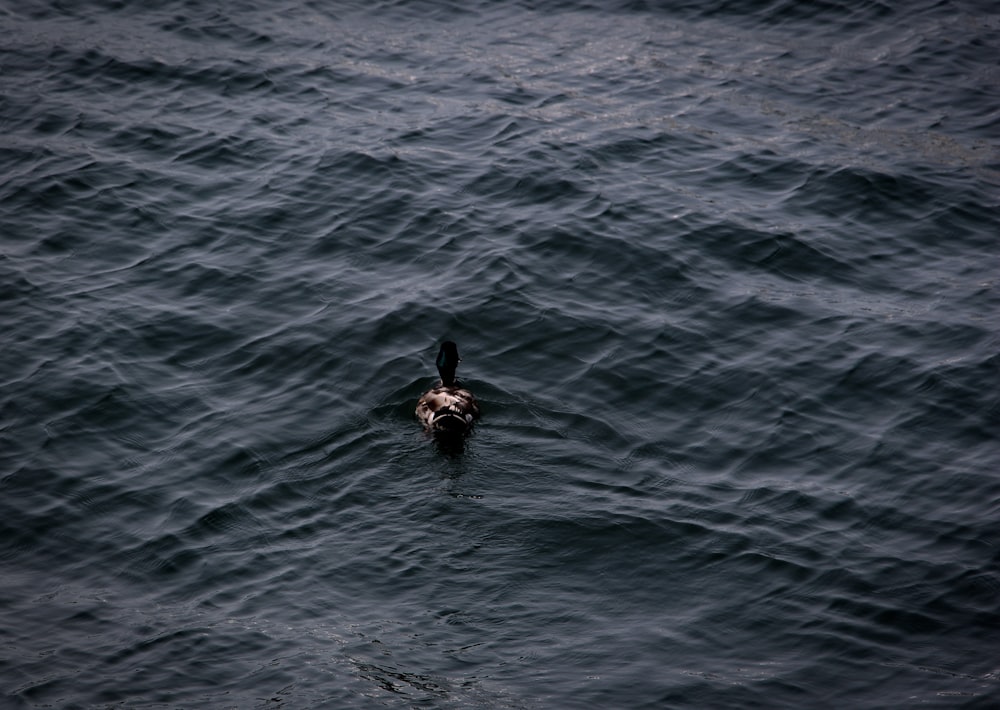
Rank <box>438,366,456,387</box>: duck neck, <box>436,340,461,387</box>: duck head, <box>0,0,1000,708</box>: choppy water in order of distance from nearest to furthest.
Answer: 1. <box>0,0,1000,708</box>: choppy water
2. <box>436,340,461,387</box>: duck head
3. <box>438,366,456,387</box>: duck neck

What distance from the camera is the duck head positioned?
15.8 meters

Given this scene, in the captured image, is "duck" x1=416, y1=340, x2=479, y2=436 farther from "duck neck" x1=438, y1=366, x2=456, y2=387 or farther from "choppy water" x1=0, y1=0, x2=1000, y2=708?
"choppy water" x1=0, y1=0, x2=1000, y2=708

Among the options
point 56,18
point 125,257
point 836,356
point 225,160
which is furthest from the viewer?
point 56,18

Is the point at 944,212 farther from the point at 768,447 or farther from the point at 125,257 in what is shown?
the point at 125,257

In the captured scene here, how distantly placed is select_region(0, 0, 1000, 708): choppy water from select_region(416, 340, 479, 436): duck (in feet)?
1.42

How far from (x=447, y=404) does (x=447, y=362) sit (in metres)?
0.99

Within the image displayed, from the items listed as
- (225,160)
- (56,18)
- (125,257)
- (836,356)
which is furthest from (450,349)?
(56,18)

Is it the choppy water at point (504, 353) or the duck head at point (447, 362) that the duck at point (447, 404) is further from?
the choppy water at point (504, 353)

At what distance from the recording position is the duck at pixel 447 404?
1495 centimetres

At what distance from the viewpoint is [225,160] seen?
22.4 m

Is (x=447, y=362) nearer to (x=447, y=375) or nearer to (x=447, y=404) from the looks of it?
(x=447, y=375)

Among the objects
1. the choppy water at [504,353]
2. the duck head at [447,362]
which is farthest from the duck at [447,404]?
the choppy water at [504,353]

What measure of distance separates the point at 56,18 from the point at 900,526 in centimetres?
2282

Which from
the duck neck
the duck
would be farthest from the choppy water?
the duck neck
